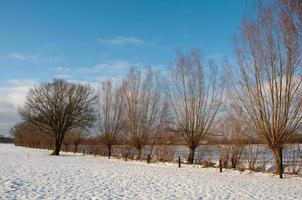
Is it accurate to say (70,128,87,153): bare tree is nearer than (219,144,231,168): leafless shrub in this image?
No

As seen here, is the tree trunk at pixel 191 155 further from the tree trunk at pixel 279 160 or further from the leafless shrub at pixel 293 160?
the tree trunk at pixel 279 160

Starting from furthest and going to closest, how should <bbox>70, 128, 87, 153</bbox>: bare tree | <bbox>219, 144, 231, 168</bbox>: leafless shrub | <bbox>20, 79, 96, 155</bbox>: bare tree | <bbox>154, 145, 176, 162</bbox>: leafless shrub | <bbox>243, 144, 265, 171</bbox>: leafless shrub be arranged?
<bbox>70, 128, 87, 153</bbox>: bare tree < <bbox>20, 79, 96, 155</bbox>: bare tree < <bbox>154, 145, 176, 162</bbox>: leafless shrub < <bbox>219, 144, 231, 168</bbox>: leafless shrub < <bbox>243, 144, 265, 171</bbox>: leafless shrub

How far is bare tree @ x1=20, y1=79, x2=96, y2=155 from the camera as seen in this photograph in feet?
149

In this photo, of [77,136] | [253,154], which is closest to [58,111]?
[77,136]

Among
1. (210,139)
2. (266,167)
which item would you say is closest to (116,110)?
(210,139)

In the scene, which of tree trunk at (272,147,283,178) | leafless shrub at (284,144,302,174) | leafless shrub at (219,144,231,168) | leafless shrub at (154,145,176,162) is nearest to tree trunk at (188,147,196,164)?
leafless shrub at (154,145,176,162)

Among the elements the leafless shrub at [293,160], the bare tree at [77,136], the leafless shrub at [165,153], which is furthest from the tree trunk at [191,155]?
the bare tree at [77,136]

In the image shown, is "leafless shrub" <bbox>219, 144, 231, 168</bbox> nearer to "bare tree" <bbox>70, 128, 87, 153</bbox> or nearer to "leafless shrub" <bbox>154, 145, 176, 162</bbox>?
"leafless shrub" <bbox>154, 145, 176, 162</bbox>

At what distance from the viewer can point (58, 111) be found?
45.9 metres

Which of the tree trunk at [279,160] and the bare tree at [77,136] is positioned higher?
the bare tree at [77,136]

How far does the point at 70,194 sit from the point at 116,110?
31.6 meters

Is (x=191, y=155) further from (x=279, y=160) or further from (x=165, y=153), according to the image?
(x=279, y=160)

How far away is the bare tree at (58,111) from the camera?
45469 mm

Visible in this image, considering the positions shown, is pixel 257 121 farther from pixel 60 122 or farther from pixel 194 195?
pixel 60 122
